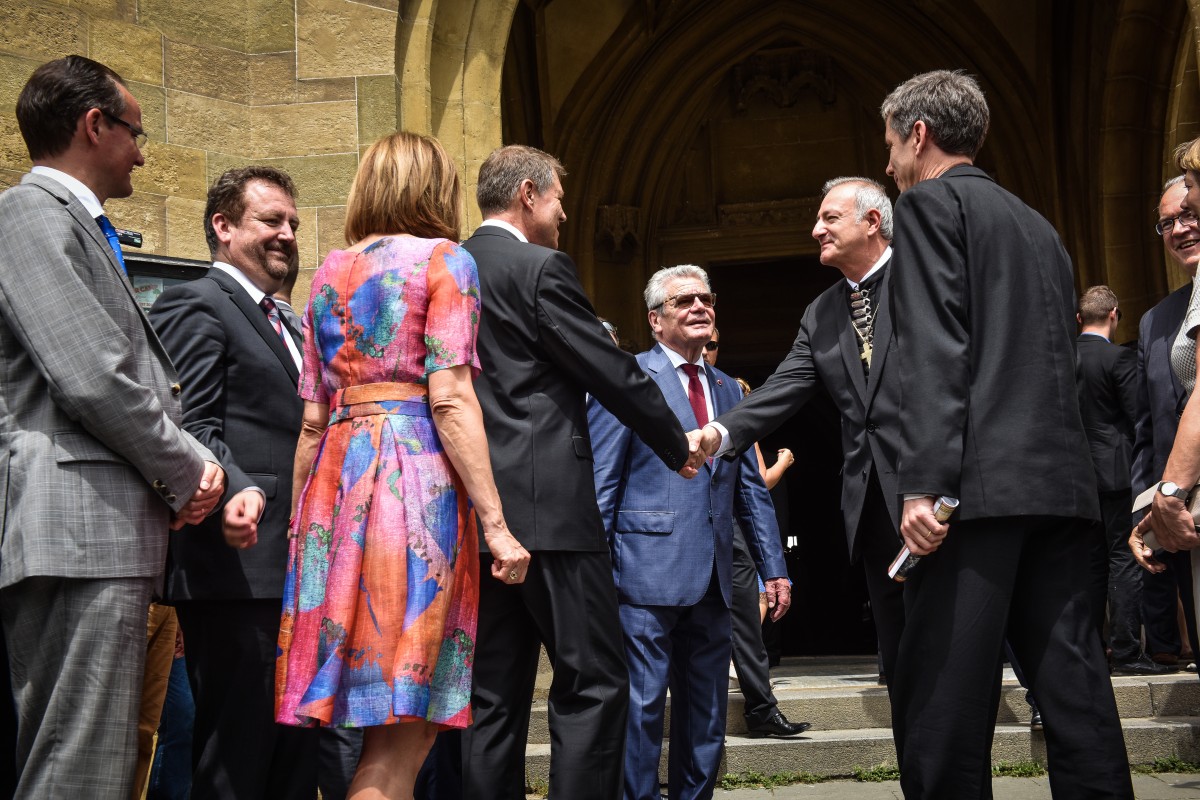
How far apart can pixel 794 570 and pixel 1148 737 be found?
6754mm

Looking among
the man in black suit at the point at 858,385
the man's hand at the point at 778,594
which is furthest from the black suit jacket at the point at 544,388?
the man's hand at the point at 778,594

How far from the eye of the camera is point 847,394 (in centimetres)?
383

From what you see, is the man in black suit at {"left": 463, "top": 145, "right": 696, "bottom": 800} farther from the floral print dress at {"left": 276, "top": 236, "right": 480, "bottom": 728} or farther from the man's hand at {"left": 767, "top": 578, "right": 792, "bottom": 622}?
the man's hand at {"left": 767, "top": 578, "right": 792, "bottom": 622}

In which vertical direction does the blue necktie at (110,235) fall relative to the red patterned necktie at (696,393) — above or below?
above

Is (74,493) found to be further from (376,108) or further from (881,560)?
(376,108)

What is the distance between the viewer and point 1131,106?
10430 millimetres

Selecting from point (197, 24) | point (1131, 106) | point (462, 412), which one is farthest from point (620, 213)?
point (462, 412)

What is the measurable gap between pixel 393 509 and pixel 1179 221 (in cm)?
313

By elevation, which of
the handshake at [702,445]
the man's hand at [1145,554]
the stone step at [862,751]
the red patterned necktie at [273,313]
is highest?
the red patterned necktie at [273,313]

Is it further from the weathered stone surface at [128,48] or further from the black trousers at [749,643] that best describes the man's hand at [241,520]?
the weathered stone surface at [128,48]

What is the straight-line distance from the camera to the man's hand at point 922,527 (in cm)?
290

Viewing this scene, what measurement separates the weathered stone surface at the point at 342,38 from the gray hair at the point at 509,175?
3.07 metres

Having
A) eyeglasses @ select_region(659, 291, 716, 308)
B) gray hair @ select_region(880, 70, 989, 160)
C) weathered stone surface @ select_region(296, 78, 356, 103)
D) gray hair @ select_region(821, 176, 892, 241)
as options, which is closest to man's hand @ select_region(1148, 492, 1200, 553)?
gray hair @ select_region(880, 70, 989, 160)

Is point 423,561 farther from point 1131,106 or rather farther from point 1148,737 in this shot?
point 1131,106
